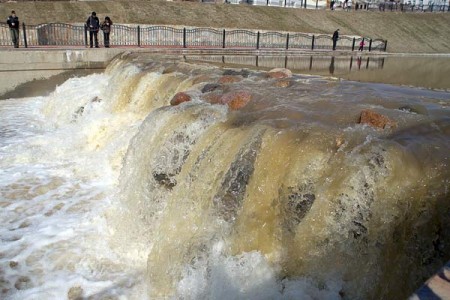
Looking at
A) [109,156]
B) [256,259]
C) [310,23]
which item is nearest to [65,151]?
[109,156]

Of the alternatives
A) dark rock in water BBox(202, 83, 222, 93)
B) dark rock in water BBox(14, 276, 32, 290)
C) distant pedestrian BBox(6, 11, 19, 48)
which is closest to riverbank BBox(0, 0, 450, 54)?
distant pedestrian BBox(6, 11, 19, 48)

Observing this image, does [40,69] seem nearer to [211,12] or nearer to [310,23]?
[211,12]

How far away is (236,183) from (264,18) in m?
33.2

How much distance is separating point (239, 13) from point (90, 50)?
21.6 metres

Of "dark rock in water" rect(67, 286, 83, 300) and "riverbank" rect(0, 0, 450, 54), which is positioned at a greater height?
"riverbank" rect(0, 0, 450, 54)

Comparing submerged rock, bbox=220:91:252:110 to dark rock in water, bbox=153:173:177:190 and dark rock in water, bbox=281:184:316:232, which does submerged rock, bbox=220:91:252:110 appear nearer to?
dark rock in water, bbox=153:173:177:190

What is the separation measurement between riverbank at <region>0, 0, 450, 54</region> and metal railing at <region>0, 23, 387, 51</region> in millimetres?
5315

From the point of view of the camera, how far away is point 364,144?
4.51m

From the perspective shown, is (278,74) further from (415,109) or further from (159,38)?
(159,38)

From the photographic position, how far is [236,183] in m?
5.09

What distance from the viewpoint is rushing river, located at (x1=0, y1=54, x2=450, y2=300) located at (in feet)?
12.8

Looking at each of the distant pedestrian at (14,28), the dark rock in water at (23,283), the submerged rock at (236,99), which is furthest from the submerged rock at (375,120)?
the distant pedestrian at (14,28)

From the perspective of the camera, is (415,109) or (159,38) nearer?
(415,109)

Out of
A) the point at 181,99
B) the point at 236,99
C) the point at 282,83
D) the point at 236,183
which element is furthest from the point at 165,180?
the point at 282,83
